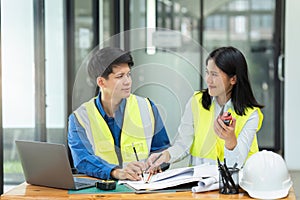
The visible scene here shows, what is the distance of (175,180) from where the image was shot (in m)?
1.97

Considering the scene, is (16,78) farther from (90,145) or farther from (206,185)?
(206,185)

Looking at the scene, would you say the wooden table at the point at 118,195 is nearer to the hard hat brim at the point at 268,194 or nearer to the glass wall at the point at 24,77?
the hard hat brim at the point at 268,194

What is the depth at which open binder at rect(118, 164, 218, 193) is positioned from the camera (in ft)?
6.34

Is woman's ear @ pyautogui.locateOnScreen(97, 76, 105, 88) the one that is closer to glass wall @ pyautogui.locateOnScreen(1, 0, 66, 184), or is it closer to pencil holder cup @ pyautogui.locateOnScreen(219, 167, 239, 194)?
pencil holder cup @ pyautogui.locateOnScreen(219, 167, 239, 194)

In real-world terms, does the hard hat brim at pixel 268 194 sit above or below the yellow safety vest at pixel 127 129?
below

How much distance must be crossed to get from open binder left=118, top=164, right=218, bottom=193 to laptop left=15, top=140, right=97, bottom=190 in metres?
0.17

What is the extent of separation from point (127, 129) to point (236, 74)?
509 mm

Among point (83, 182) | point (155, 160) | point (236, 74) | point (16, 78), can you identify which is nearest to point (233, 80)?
point (236, 74)

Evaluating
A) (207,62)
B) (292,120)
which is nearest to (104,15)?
(292,120)

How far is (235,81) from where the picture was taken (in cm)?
231

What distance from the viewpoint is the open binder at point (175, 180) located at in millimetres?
1933

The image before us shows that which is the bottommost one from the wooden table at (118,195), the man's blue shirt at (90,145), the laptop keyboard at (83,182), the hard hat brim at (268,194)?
the wooden table at (118,195)

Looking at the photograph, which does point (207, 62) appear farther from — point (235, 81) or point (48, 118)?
point (48, 118)

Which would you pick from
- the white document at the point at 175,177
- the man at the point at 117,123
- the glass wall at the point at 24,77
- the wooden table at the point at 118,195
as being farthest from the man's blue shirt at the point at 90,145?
the glass wall at the point at 24,77
